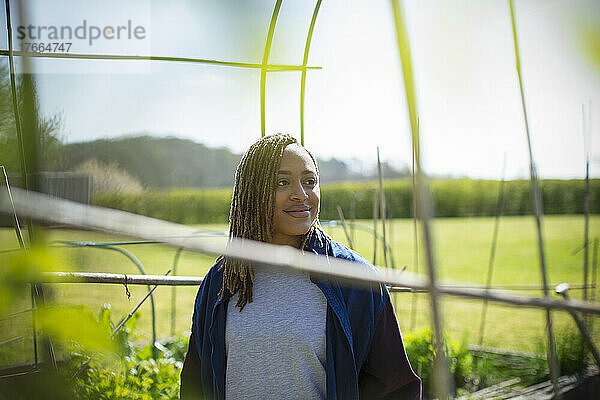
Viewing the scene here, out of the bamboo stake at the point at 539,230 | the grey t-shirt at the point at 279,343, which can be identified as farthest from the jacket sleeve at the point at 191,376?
the bamboo stake at the point at 539,230

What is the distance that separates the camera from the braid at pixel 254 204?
51.7 inches

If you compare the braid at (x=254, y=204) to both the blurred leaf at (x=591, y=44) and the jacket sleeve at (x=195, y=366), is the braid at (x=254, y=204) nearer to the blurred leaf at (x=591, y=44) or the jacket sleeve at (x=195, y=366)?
the jacket sleeve at (x=195, y=366)

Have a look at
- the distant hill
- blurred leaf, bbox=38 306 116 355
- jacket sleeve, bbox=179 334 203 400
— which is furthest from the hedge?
jacket sleeve, bbox=179 334 203 400

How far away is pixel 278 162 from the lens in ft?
4.45

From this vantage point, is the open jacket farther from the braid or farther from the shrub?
the shrub

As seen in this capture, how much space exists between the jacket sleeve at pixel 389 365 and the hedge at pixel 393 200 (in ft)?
1.00

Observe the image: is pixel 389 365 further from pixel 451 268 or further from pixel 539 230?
pixel 451 268

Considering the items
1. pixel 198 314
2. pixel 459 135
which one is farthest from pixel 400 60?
pixel 459 135

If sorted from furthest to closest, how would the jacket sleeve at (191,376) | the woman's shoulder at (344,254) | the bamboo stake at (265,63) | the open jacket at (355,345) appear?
1. the bamboo stake at (265,63)
2. the jacket sleeve at (191,376)
3. the woman's shoulder at (344,254)
4. the open jacket at (355,345)

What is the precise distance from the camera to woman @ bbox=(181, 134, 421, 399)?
122 cm

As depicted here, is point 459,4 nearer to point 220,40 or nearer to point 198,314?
point 220,40

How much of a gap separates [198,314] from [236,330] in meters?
0.15

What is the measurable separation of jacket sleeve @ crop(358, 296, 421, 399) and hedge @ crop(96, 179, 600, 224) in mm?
304

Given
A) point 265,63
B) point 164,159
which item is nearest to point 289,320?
point 265,63
